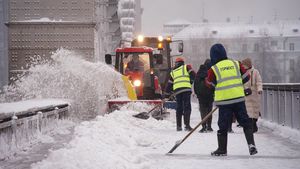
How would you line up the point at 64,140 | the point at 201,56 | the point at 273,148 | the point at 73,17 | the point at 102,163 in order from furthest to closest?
the point at 201,56 < the point at 73,17 < the point at 64,140 < the point at 273,148 < the point at 102,163

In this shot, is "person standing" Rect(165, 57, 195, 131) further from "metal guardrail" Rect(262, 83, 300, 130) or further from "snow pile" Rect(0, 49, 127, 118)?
"snow pile" Rect(0, 49, 127, 118)

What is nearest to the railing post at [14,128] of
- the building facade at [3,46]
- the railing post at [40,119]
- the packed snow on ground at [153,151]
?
the packed snow on ground at [153,151]

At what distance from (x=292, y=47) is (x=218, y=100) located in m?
92.8

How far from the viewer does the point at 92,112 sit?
17.5 m

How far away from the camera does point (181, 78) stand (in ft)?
43.4

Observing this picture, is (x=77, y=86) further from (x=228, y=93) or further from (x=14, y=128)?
(x=228, y=93)

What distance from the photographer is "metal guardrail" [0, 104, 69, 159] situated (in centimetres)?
885

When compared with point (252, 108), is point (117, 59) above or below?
above

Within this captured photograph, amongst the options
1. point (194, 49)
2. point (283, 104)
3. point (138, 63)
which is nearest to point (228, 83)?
point (283, 104)

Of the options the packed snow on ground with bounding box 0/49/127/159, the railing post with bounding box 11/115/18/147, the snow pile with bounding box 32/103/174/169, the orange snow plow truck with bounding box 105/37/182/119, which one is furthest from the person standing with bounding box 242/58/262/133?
the railing post with bounding box 11/115/18/147

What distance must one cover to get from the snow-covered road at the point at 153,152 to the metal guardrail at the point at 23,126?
0.99m

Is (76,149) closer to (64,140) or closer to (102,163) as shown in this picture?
(102,163)

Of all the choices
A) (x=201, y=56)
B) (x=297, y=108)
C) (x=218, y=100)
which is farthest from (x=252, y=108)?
(x=201, y=56)

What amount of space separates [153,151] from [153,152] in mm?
141
